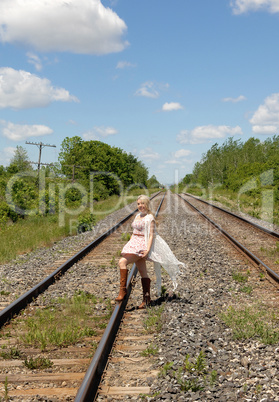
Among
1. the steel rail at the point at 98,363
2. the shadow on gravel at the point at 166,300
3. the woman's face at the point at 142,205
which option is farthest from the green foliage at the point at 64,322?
the woman's face at the point at 142,205

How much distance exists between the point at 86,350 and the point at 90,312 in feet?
4.25

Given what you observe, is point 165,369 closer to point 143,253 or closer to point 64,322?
point 64,322

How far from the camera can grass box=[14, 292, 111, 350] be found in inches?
193

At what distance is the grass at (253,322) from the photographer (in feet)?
16.0

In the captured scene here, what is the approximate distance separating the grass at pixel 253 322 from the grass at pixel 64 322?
1.73 m

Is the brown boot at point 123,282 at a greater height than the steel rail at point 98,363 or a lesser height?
greater

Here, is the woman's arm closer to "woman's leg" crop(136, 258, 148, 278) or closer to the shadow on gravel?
"woman's leg" crop(136, 258, 148, 278)

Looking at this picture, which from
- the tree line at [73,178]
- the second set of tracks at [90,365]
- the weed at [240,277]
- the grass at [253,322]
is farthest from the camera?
the tree line at [73,178]

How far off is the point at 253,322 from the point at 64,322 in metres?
2.59

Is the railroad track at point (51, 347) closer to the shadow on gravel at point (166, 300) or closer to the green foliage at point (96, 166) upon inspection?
the shadow on gravel at point (166, 300)

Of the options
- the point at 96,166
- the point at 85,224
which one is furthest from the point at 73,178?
the point at 85,224

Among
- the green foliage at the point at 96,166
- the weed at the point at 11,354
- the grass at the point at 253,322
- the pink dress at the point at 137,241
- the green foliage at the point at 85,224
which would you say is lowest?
the weed at the point at 11,354

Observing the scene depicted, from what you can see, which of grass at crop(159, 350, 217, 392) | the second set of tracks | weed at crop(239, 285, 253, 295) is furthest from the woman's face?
weed at crop(239, 285, 253, 295)

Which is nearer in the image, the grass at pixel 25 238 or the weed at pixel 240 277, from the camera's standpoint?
the weed at pixel 240 277
